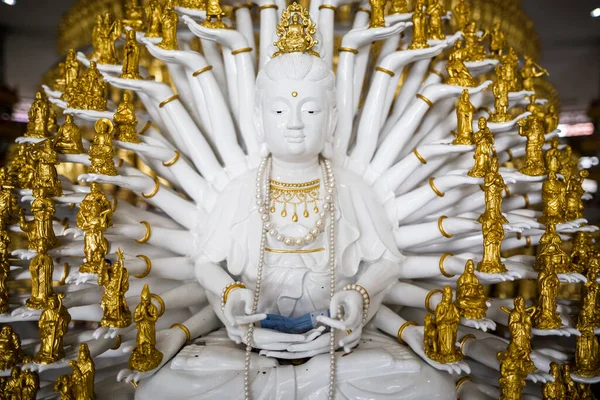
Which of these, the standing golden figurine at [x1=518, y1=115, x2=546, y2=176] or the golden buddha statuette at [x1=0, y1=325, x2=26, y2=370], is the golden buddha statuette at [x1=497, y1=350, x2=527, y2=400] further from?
the golden buddha statuette at [x1=0, y1=325, x2=26, y2=370]

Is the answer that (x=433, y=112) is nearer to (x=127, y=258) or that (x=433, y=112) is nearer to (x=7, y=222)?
(x=127, y=258)

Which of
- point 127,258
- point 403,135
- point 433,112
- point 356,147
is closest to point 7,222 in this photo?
point 127,258

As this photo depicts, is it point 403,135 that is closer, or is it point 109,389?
point 109,389

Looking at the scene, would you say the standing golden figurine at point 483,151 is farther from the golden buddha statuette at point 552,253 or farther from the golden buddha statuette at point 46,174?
the golden buddha statuette at point 46,174

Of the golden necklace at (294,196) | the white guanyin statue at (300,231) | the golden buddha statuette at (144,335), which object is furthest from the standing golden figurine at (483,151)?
the golden buddha statuette at (144,335)

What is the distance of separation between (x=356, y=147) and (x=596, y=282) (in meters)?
0.97

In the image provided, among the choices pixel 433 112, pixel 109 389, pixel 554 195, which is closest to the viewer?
pixel 109 389

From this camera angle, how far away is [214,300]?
1.99 m

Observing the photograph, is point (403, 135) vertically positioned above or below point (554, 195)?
above

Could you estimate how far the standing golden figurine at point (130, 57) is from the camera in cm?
213

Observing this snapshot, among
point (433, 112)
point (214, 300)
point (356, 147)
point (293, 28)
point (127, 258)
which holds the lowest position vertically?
point (214, 300)

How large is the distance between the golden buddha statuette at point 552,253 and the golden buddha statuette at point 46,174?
1645 millimetres

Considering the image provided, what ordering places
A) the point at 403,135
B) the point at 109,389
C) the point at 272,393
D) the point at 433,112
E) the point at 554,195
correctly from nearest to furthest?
1. the point at 272,393
2. the point at 109,389
3. the point at 554,195
4. the point at 403,135
5. the point at 433,112

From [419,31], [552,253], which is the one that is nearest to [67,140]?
[419,31]
